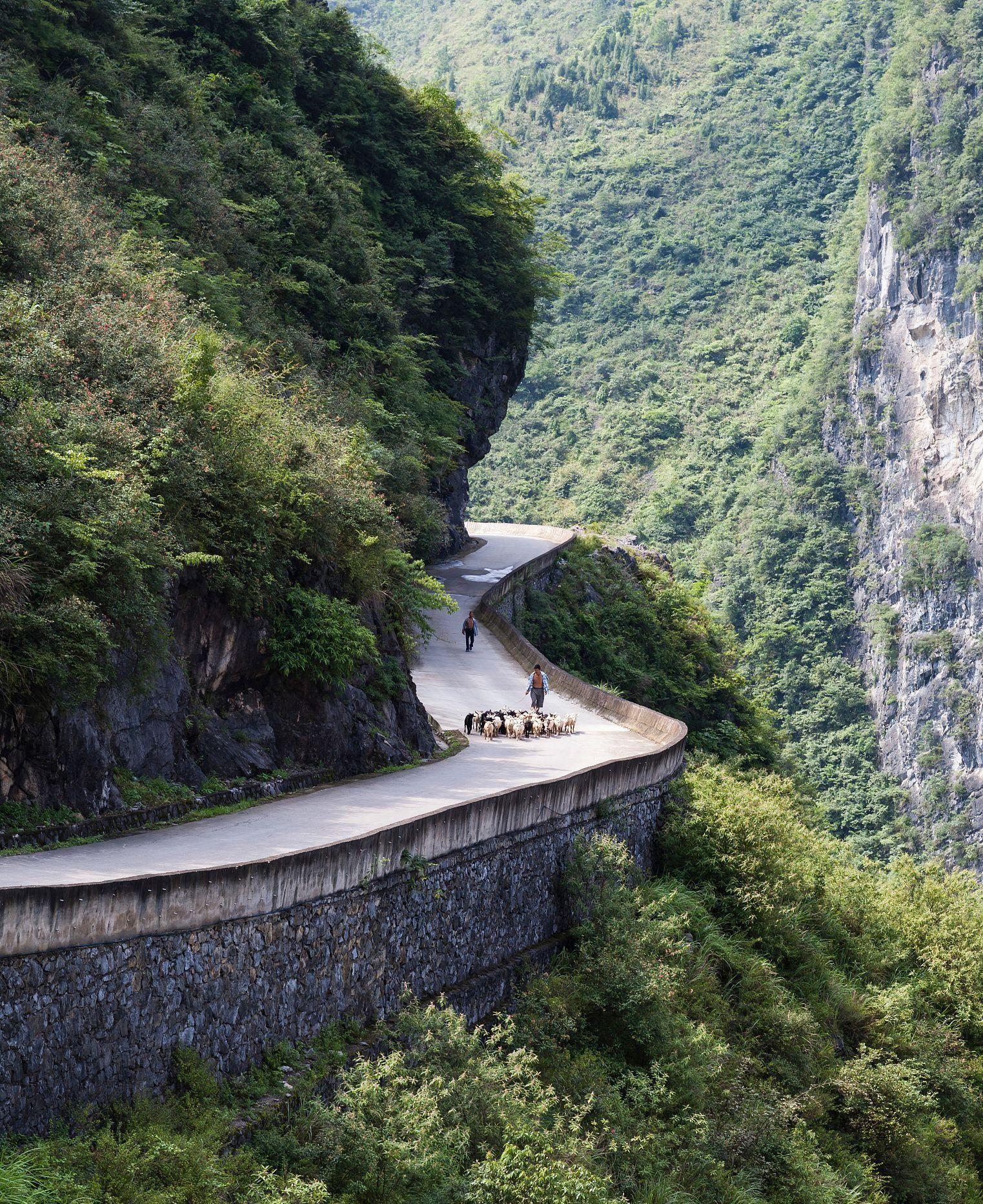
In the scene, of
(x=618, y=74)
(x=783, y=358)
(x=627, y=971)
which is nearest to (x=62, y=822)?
(x=627, y=971)

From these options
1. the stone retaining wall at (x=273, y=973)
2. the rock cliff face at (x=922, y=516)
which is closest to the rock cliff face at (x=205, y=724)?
the stone retaining wall at (x=273, y=973)

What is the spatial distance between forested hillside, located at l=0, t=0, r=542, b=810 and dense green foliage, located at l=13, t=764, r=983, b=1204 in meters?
3.42

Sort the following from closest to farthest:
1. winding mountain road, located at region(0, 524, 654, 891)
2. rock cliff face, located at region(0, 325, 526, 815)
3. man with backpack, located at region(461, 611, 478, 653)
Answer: winding mountain road, located at region(0, 524, 654, 891)
rock cliff face, located at region(0, 325, 526, 815)
man with backpack, located at region(461, 611, 478, 653)

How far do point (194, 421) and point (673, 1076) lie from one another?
29.1 feet

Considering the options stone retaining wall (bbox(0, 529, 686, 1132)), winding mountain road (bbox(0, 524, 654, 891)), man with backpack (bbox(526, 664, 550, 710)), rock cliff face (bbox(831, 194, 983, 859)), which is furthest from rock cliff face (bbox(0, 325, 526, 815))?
rock cliff face (bbox(831, 194, 983, 859))

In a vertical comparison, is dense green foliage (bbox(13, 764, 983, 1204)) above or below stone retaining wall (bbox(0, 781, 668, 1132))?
below

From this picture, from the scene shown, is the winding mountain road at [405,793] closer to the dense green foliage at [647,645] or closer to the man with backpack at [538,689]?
the man with backpack at [538,689]

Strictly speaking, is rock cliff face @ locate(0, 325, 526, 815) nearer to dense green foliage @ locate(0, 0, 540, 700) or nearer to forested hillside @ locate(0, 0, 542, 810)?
forested hillside @ locate(0, 0, 542, 810)

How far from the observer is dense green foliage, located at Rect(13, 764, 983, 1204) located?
10133 mm

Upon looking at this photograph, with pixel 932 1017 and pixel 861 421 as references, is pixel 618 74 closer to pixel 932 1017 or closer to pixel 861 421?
pixel 861 421

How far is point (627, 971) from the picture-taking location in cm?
1543

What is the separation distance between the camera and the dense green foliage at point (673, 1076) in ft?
33.2

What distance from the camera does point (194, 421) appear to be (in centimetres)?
1534

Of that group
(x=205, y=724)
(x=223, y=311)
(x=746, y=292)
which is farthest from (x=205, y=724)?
(x=746, y=292)
